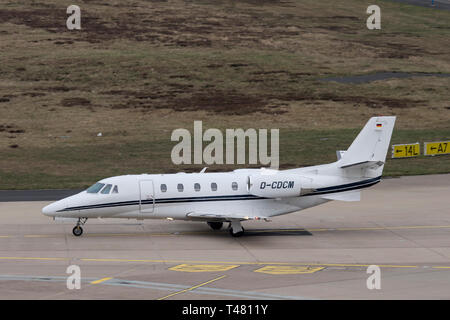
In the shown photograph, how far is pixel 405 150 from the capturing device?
61.9 meters

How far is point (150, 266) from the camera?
3253 cm

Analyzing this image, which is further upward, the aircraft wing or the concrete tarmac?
the aircraft wing

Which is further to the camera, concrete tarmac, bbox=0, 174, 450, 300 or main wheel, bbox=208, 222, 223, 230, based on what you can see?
main wheel, bbox=208, 222, 223, 230

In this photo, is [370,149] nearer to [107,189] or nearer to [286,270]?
[286,270]

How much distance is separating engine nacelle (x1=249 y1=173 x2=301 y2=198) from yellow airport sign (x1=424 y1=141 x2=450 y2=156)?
1074 inches

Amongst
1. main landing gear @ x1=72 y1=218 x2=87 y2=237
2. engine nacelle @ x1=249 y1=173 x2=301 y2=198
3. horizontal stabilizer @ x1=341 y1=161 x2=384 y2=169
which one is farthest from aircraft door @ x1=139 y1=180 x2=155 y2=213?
horizontal stabilizer @ x1=341 y1=161 x2=384 y2=169

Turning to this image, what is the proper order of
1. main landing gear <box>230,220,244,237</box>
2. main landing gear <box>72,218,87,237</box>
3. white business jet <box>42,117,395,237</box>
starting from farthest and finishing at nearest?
1. main landing gear <box>72,218,87,237</box>
2. main landing gear <box>230,220,244,237</box>
3. white business jet <box>42,117,395,237</box>

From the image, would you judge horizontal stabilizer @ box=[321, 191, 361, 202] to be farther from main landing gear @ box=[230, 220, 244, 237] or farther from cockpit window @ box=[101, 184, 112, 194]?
cockpit window @ box=[101, 184, 112, 194]

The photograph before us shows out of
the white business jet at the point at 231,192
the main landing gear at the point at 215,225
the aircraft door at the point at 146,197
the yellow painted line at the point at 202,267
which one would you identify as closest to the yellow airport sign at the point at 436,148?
the white business jet at the point at 231,192

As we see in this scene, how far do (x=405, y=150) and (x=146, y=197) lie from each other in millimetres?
30260

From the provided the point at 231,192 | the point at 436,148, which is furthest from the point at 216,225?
the point at 436,148

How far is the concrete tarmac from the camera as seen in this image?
2883cm

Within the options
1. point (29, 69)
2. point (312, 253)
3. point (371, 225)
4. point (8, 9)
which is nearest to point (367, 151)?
point (371, 225)

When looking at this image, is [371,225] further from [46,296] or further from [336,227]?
[46,296]
